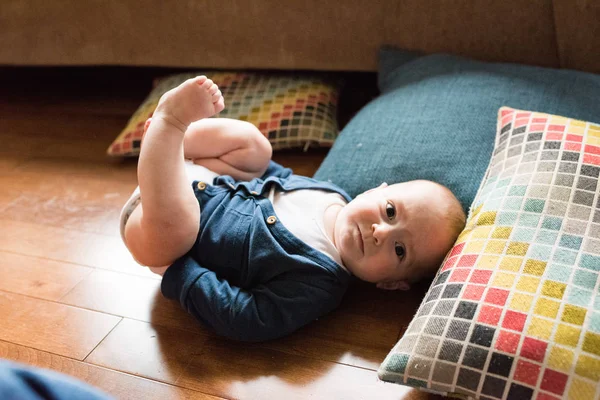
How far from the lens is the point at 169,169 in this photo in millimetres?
1005

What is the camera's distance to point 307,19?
62.2 inches

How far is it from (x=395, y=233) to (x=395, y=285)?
0.43ft

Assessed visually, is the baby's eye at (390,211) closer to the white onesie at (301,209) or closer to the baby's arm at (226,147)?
the white onesie at (301,209)

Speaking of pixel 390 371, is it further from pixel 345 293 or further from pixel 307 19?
pixel 307 19

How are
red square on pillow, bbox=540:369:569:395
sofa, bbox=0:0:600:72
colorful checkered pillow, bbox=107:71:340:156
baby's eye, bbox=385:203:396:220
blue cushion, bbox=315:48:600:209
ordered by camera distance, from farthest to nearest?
colorful checkered pillow, bbox=107:71:340:156
sofa, bbox=0:0:600:72
blue cushion, bbox=315:48:600:209
baby's eye, bbox=385:203:396:220
red square on pillow, bbox=540:369:569:395

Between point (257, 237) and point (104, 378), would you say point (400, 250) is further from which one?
point (104, 378)

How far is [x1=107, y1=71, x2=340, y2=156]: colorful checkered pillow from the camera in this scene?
61.9 inches

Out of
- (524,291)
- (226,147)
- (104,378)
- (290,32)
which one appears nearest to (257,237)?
(226,147)

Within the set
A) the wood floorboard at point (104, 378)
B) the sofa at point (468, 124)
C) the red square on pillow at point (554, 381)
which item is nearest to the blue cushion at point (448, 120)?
the sofa at point (468, 124)

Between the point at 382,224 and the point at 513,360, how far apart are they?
0.36 metres

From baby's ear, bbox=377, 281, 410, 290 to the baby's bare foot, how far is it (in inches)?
18.4

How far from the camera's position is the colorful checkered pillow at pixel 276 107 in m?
1.57

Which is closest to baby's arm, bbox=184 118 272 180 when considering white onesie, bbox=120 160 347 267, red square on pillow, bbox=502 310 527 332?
white onesie, bbox=120 160 347 267

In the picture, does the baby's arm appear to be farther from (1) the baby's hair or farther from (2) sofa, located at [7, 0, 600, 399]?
(1) the baby's hair
